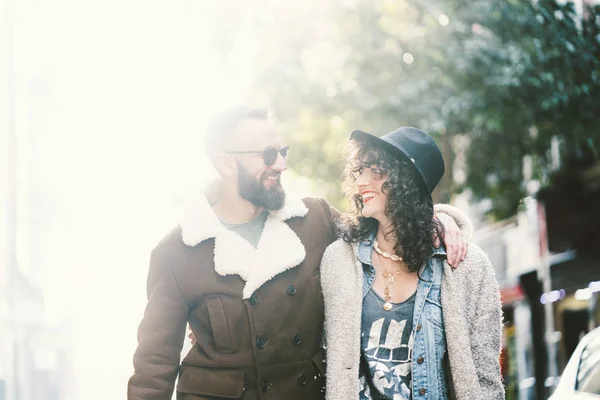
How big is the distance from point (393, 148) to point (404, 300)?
70cm

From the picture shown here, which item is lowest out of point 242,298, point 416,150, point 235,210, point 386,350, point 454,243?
point 386,350

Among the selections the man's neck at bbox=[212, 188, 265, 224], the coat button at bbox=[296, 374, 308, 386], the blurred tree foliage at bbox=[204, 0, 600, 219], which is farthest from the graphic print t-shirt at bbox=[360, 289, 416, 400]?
the blurred tree foliage at bbox=[204, 0, 600, 219]

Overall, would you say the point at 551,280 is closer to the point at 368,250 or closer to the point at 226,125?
the point at 226,125

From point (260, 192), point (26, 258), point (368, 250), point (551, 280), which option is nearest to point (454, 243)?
point (368, 250)

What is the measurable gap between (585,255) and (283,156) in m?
10.6

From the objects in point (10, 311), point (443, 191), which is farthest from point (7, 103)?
point (443, 191)

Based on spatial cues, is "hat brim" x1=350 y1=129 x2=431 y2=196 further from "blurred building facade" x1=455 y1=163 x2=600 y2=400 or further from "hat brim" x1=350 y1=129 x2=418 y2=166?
"blurred building facade" x1=455 y1=163 x2=600 y2=400

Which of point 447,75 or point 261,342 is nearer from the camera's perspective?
point 261,342

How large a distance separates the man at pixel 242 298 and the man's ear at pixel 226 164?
45 mm

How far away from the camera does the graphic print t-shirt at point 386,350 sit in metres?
3.76

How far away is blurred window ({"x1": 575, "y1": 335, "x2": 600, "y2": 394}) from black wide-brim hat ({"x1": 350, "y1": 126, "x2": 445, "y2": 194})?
1.34 metres

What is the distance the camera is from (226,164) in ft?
14.9

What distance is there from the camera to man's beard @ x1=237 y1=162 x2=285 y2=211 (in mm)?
4344

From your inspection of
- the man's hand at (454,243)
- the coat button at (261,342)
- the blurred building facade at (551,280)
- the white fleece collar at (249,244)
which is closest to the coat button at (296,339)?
the coat button at (261,342)
